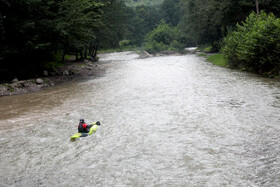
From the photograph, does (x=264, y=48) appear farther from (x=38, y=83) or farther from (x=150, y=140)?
(x=38, y=83)

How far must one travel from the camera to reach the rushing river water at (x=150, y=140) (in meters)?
5.66

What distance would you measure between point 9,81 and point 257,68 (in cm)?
1910

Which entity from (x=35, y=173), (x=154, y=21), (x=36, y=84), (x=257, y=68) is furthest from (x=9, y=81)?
(x=154, y=21)

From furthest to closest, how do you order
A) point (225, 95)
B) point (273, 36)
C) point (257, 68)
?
point (257, 68) < point (273, 36) < point (225, 95)

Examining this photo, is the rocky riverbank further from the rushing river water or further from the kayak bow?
the kayak bow

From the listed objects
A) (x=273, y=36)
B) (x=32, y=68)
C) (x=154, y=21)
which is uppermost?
(x=154, y=21)

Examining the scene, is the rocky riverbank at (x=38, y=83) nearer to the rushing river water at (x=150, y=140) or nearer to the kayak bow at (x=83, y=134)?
the rushing river water at (x=150, y=140)

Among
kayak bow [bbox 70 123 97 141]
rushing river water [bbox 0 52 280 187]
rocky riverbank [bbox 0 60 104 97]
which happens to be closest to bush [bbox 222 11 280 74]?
rushing river water [bbox 0 52 280 187]

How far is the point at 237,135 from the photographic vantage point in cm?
757

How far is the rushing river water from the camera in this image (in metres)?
5.66

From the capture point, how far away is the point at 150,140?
25.6ft

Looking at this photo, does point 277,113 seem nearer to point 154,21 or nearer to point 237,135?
point 237,135

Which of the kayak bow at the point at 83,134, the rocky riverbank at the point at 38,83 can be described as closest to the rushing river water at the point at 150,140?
the kayak bow at the point at 83,134

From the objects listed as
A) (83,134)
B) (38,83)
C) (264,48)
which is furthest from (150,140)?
(38,83)
